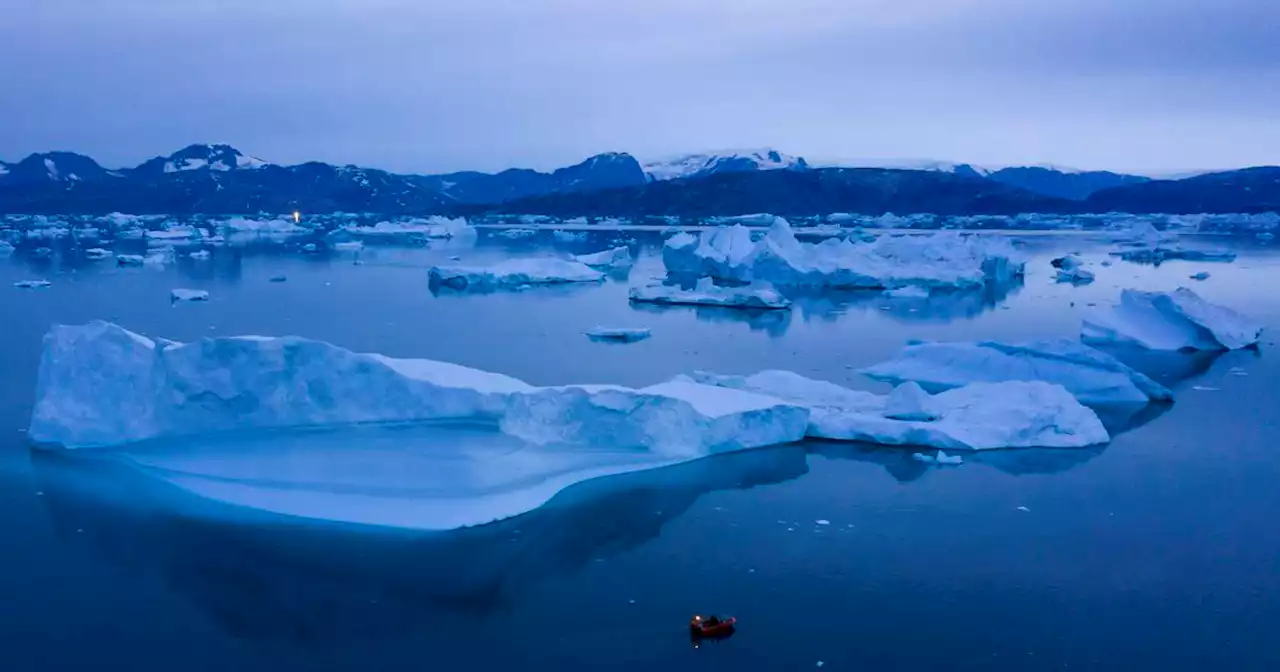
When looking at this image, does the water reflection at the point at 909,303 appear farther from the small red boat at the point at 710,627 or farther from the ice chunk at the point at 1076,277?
the small red boat at the point at 710,627

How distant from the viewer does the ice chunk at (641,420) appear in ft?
23.2

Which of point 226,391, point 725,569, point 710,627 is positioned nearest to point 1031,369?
point 725,569

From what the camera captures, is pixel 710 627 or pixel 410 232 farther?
pixel 410 232

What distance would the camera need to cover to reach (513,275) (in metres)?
21.1

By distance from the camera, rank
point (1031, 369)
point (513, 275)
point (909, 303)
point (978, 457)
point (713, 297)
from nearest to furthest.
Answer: point (978, 457)
point (1031, 369)
point (713, 297)
point (909, 303)
point (513, 275)

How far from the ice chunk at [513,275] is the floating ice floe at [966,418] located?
1272cm

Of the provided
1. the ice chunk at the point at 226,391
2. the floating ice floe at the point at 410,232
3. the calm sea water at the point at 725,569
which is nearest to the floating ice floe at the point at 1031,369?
the calm sea water at the point at 725,569

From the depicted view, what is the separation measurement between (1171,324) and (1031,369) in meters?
4.59

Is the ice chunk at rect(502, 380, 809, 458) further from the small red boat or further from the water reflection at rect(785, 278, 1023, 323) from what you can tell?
the water reflection at rect(785, 278, 1023, 323)

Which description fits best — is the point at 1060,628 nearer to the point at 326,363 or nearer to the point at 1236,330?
the point at 326,363

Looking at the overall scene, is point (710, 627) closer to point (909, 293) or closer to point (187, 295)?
point (187, 295)

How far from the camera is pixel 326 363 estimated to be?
7223 millimetres

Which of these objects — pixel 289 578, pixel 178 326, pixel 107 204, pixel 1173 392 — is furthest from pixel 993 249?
pixel 107 204

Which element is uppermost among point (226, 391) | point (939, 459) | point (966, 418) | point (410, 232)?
point (226, 391)
